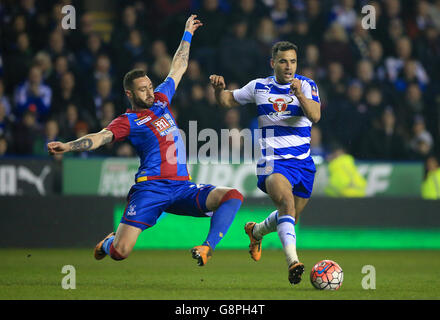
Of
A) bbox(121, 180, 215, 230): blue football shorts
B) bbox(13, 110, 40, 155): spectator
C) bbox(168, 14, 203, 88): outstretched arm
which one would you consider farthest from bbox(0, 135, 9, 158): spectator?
bbox(121, 180, 215, 230): blue football shorts

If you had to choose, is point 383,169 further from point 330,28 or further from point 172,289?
point 172,289

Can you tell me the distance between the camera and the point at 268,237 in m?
12.9

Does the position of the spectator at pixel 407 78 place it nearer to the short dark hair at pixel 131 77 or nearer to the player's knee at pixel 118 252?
the short dark hair at pixel 131 77

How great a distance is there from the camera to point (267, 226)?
8438 mm

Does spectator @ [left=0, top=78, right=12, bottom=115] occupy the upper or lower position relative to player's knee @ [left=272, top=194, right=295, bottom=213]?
upper

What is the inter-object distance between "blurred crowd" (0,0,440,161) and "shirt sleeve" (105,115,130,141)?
492 centimetres

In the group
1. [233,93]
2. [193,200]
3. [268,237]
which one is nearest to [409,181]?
[268,237]

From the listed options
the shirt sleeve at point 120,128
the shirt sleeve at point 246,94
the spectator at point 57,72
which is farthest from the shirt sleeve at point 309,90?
the spectator at point 57,72

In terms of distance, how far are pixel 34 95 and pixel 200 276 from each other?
601 cm

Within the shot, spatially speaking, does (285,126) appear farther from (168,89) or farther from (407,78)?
(407,78)

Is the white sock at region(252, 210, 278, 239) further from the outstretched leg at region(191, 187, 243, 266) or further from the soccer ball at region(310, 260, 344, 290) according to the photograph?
the soccer ball at region(310, 260, 344, 290)

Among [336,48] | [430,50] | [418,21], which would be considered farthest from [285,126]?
[418,21]

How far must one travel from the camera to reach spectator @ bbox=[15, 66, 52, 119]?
13.1 metres

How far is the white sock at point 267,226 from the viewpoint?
829 centimetres
